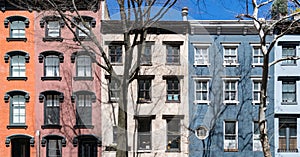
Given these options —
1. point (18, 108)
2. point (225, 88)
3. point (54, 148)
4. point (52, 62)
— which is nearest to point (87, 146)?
point (54, 148)

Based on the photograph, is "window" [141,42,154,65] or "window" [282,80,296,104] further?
"window" [282,80,296,104]

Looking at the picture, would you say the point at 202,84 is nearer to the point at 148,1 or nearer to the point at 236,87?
the point at 236,87

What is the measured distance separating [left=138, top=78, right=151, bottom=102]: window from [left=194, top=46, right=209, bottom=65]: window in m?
2.27

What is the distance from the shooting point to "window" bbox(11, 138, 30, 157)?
14774 mm

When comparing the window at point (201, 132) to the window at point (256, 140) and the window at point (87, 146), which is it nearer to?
the window at point (256, 140)

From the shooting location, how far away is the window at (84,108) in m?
14.8

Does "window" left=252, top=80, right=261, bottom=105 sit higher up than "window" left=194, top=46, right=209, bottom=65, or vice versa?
"window" left=194, top=46, right=209, bottom=65

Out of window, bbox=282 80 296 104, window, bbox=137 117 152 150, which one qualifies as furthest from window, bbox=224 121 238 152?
window, bbox=137 117 152 150

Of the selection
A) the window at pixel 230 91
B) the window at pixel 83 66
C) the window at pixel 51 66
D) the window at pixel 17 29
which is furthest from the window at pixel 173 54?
the window at pixel 17 29

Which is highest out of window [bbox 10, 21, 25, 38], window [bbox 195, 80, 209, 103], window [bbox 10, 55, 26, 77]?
window [bbox 10, 21, 25, 38]

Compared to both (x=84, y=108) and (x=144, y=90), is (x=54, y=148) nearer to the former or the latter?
(x=84, y=108)

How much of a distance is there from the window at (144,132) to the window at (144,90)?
89cm

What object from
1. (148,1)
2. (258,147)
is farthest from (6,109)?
(258,147)

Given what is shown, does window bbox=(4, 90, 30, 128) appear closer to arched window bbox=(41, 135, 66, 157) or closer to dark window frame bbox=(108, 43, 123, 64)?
arched window bbox=(41, 135, 66, 157)
